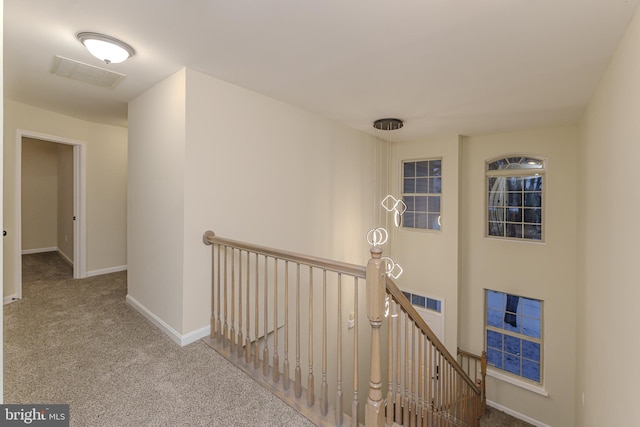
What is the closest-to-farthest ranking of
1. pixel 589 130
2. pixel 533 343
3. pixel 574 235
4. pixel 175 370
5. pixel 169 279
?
pixel 175 370, pixel 169 279, pixel 589 130, pixel 574 235, pixel 533 343

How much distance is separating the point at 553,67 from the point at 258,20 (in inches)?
96.2

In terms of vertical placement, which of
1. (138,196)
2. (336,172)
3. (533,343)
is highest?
(336,172)

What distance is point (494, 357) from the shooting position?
203 inches

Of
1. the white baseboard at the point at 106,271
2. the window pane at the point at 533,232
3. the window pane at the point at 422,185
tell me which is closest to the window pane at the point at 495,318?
the window pane at the point at 533,232

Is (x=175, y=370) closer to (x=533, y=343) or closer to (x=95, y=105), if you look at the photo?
(x=95, y=105)

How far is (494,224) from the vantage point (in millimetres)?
5160

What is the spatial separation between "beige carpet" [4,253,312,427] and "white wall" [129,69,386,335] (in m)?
0.34

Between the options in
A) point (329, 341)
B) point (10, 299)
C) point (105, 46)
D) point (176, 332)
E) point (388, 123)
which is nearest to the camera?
point (105, 46)

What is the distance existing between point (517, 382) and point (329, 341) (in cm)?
309

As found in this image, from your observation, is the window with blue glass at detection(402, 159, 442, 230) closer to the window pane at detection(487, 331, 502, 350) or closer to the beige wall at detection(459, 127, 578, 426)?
the beige wall at detection(459, 127, 578, 426)

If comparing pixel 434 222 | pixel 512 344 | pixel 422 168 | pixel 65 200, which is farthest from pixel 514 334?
pixel 65 200

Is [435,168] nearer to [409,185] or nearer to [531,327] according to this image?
[409,185]

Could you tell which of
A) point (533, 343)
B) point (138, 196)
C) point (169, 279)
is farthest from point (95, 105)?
point (533, 343)

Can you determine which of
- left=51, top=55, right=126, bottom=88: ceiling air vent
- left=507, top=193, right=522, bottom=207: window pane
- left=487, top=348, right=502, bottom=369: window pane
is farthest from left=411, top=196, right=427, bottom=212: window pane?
left=51, top=55, right=126, bottom=88: ceiling air vent
